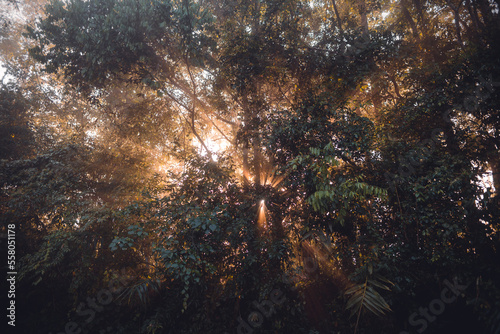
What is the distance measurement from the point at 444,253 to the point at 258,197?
12.4 feet

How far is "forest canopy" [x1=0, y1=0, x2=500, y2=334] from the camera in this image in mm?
4395

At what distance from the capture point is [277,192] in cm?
598

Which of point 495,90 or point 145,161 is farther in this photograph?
point 145,161

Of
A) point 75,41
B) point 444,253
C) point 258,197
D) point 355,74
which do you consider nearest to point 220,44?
point 75,41

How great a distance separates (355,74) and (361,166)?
2478 millimetres

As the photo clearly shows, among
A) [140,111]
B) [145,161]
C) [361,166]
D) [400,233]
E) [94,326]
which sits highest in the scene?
[140,111]

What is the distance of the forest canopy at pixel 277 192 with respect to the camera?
14.4 ft

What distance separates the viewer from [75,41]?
6.11 metres

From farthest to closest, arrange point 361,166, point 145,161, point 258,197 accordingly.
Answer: point 145,161, point 258,197, point 361,166

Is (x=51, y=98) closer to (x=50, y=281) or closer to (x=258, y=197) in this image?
(x=50, y=281)

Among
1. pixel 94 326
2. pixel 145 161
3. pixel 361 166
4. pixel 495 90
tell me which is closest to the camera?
pixel 495 90

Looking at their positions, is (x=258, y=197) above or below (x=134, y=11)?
below

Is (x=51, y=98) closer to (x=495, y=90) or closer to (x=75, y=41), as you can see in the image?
(x=75, y=41)

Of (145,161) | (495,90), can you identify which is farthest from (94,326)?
A: (495,90)
